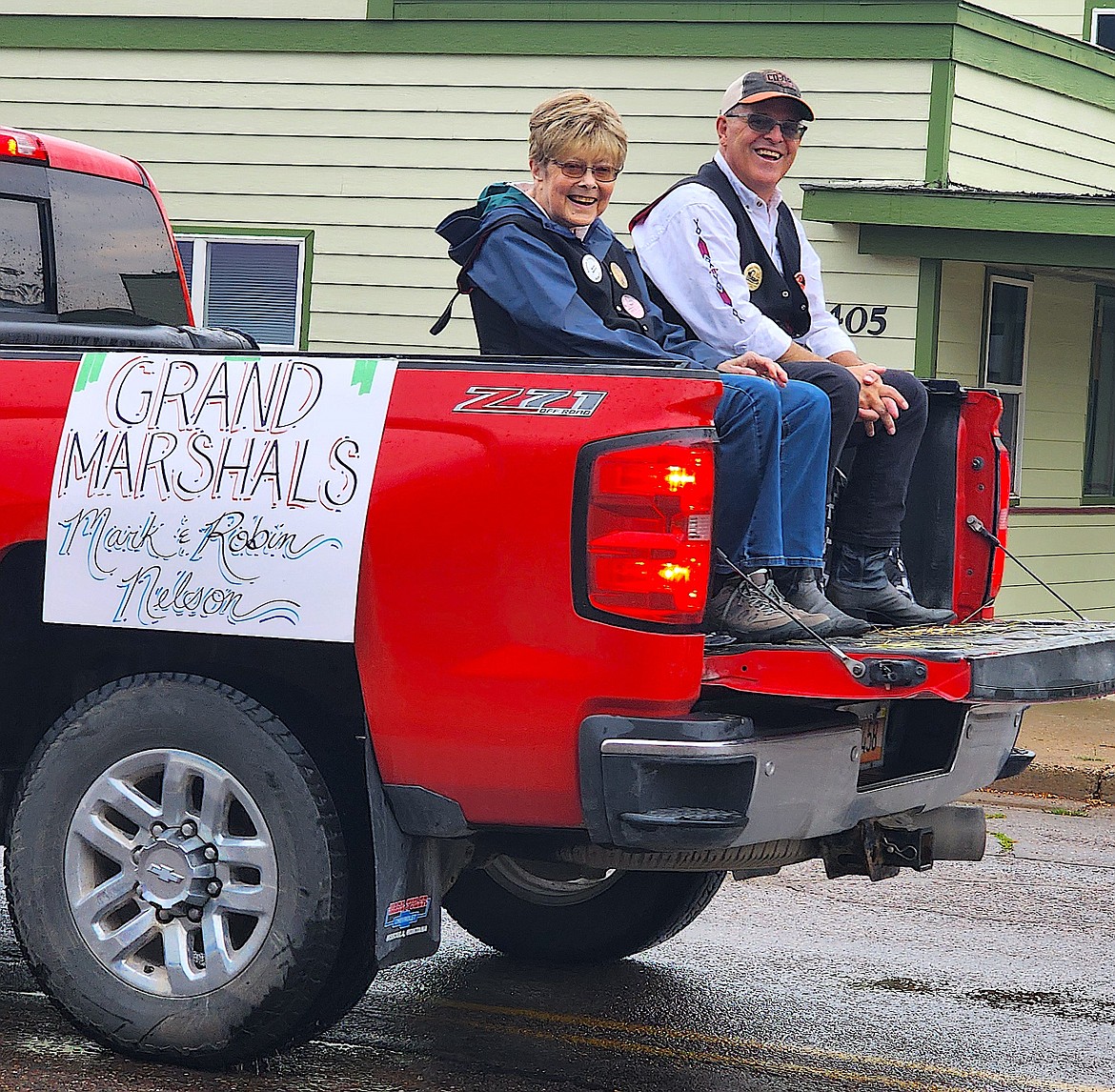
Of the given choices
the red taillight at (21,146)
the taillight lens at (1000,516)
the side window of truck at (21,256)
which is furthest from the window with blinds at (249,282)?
the taillight lens at (1000,516)

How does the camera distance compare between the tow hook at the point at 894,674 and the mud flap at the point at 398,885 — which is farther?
the mud flap at the point at 398,885

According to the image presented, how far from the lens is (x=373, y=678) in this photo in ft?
13.3

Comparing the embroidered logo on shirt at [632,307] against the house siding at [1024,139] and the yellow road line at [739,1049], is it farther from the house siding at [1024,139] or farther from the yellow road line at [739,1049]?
the house siding at [1024,139]

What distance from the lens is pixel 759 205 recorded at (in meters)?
5.45

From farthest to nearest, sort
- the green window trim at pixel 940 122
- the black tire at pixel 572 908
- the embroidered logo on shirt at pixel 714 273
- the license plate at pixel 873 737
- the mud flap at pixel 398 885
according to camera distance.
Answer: the green window trim at pixel 940 122
the black tire at pixel 572 908
the embroidered logo on shirt at pixel 714 273
the license plate at pixel 873 737
the mud flap at pixel 398 885

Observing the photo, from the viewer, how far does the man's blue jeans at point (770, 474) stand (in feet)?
14.3

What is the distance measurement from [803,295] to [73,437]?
7.43 feet

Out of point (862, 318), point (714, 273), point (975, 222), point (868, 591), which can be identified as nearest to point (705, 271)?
point (714, 273)

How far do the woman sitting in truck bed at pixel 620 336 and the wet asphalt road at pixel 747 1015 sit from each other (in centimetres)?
113

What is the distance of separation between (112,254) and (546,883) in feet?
7.80

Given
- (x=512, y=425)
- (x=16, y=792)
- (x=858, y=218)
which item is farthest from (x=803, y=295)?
(x=858, y=218)

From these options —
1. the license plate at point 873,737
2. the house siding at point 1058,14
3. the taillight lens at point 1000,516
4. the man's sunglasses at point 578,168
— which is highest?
the house siding at point 1058,14

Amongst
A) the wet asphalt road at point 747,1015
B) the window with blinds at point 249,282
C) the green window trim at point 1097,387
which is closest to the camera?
the wet asphalt road at point 747,1015

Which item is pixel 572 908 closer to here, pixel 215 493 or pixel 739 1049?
pixel 739 1049
